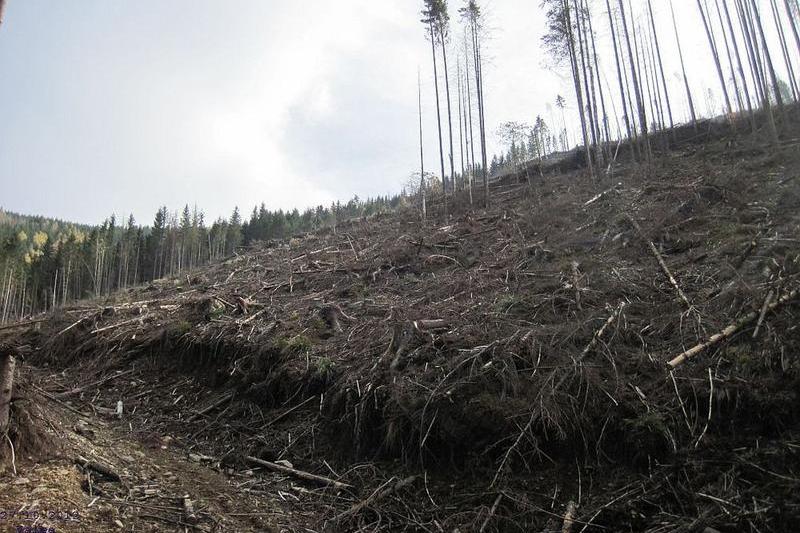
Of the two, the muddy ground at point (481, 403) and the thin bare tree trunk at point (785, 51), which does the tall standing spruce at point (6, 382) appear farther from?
the thin bare tree trunk at point (785, 51)

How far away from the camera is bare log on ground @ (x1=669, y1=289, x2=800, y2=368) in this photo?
417 centimetres

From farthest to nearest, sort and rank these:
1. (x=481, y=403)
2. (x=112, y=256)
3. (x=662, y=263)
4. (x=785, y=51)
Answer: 1. (x=112, y=256)
2. (x=785, y=51)
3. (x=662, y=263)
4. (x=481, y=403)

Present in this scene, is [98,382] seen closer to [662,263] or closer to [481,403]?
[481,403]

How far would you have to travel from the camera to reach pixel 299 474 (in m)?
4.91

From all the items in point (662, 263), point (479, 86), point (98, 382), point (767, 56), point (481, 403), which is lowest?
point (481, 403)

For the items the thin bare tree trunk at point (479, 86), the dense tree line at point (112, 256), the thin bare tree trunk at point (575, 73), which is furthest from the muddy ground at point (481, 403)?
the dense tree line at point (112, 256)

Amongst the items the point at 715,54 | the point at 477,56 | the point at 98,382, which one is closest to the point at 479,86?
the point at 477,56

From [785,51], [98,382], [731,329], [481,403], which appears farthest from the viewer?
[785,51]

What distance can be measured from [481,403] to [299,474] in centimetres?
234

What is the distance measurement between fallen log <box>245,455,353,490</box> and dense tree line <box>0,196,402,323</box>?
33.0m

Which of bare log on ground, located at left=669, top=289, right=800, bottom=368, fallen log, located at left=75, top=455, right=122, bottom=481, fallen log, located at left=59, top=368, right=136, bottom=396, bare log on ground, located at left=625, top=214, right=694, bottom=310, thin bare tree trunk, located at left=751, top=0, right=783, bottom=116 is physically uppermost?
thin bare tree trunk, located at left=751, top=0, right=783, bottom=116

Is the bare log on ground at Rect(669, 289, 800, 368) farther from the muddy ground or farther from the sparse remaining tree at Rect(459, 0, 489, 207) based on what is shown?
the sparse remaining tree at Rect(459, 0, 489, 207)

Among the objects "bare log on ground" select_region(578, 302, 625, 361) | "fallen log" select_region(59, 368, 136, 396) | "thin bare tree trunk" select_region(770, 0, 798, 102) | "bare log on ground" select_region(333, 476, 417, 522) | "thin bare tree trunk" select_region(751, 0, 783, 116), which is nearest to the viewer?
"bare log on ground" select_region(333, 476, 417, 522)

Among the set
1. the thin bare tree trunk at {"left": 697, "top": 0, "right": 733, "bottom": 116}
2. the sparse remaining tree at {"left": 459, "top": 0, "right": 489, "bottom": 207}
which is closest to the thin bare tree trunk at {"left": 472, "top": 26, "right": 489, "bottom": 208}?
the sparse remaining tree at {"left": 459, "top": 0, "right": 489, "bottom": 207}
